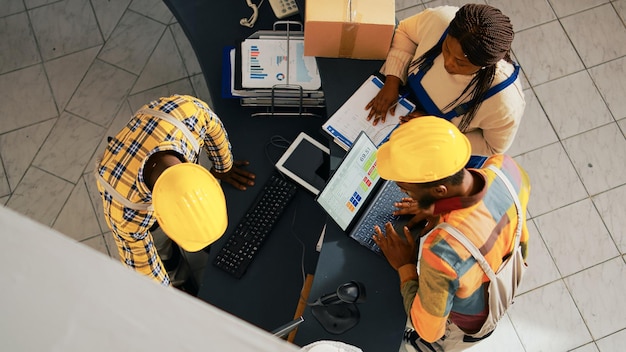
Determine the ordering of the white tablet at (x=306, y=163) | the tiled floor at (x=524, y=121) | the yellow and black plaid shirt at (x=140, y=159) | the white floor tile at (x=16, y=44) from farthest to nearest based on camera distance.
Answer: the white floor tile at (x=16, y=44), the tiled floor at (x=524, y=121), the white tablet at (x=306, y=163), the yellow and black plaid shirt at (x=140, y=159)

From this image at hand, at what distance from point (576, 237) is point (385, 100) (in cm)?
168

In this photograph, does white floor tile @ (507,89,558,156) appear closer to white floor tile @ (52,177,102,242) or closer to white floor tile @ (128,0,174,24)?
white floor tile @ (128,0,174,24)

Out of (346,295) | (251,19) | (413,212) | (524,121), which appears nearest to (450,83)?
(413,212)

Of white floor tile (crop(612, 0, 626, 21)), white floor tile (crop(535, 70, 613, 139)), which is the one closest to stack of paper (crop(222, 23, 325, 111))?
white floor tile (crop(535, 70, 613, 139))

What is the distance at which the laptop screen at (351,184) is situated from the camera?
2150 millimetres

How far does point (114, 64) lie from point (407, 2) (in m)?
1.89

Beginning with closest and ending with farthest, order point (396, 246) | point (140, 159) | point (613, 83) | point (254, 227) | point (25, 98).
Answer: point (140, 159) → point (396, 246) → point (254, 227) → point (25, 98) → point (613, 83)

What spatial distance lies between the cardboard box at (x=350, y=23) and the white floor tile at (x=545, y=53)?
1.60 m

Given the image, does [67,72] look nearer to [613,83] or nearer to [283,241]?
[283,241]

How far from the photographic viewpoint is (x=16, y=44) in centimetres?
352

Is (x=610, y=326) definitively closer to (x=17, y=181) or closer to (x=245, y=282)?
(x=245, y=282)

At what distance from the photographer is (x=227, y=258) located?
235 cm

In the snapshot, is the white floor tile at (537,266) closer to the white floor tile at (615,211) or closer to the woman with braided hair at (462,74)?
the white floor tile at (615,211)

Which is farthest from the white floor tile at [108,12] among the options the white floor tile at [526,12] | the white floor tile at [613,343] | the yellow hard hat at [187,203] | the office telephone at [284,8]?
the white floor tile at [613,343]
